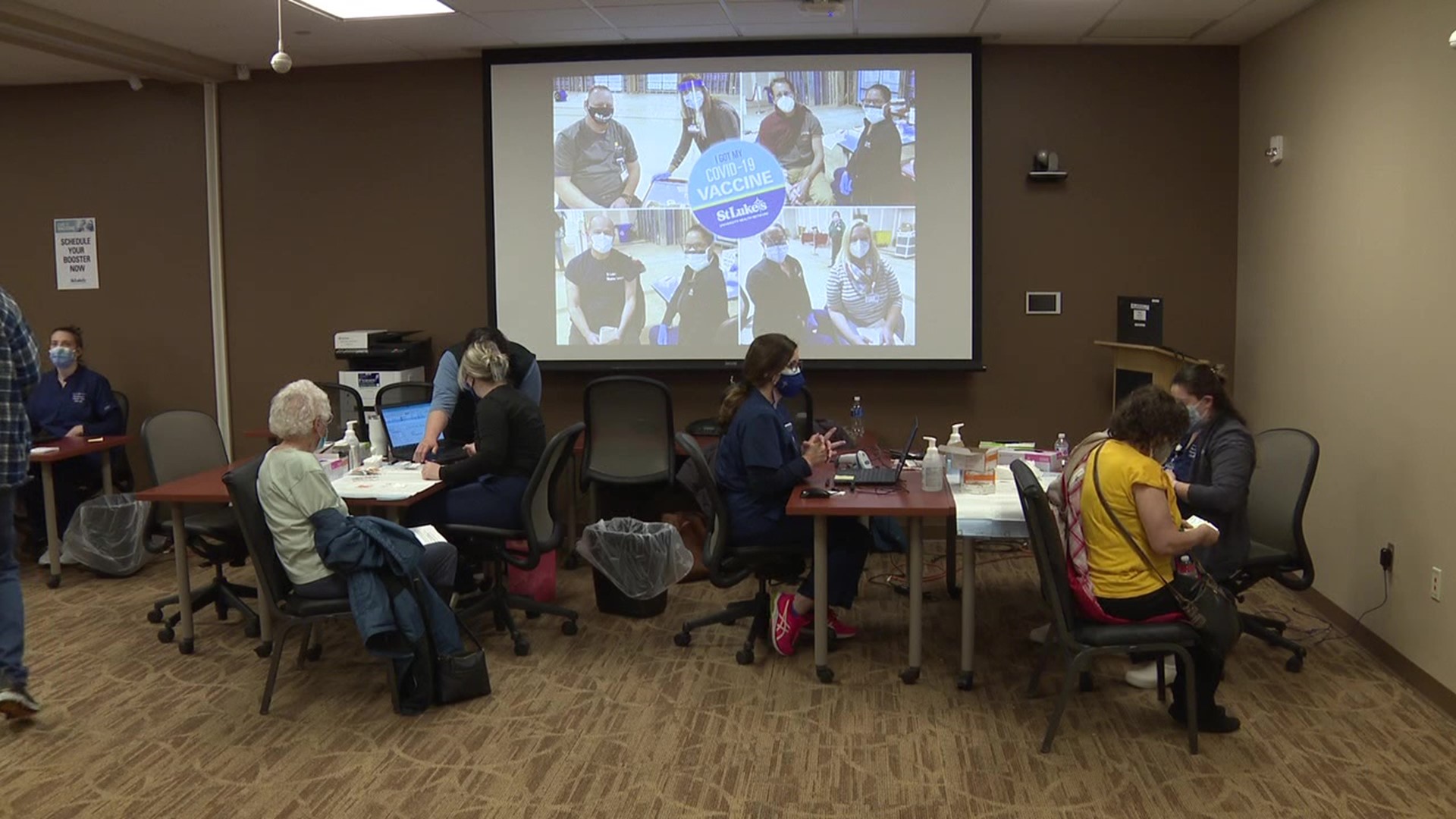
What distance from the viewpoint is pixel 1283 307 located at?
5.78 m

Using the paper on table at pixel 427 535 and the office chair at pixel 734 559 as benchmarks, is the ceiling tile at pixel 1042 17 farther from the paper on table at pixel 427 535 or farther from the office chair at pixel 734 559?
the paper on table at pixel 427 535

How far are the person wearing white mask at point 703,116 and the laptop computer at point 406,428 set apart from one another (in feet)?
7.72

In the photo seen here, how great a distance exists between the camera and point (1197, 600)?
3.62m

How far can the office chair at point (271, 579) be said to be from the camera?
3861 mm

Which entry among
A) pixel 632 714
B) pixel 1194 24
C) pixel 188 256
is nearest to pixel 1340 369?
pixel 1194 24

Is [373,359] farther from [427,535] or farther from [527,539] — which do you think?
[427,535]

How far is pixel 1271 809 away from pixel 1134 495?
0.97 metres

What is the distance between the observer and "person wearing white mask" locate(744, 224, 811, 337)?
260 inches

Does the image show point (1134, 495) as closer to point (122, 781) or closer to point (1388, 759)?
point (1388, 759)

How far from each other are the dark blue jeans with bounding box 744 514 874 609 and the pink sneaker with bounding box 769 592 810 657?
0.08 m

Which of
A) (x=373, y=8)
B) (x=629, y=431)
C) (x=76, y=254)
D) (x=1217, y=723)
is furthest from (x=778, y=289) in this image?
(x=76, y=254)

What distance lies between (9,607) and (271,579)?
885mm

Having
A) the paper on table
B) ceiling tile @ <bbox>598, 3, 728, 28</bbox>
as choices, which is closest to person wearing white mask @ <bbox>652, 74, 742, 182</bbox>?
ceiling tile @ <bbox>598, 3, 728, 28</bbox>

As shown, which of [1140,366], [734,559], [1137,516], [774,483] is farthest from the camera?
[1140,366]
